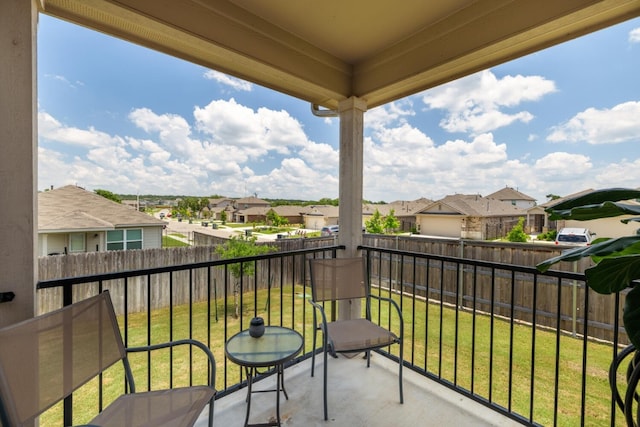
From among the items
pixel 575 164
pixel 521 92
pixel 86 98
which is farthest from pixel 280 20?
pixel 521 92

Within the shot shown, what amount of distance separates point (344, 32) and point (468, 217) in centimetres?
553

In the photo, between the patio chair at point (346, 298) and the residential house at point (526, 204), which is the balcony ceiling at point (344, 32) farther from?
the residential house at point (526, 204)

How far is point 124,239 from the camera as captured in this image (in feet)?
18.1

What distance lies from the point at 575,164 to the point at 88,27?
5.24 meters

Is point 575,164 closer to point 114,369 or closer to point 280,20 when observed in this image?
point 280,20

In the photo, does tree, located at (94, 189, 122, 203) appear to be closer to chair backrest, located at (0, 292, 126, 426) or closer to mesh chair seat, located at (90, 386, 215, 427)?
chair backrest, located at (0, 292, 126, 426)

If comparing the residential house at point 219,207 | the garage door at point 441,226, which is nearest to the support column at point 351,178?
the residential house at point 219,207

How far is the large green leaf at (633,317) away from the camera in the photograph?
87cm

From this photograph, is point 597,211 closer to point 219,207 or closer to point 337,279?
point 337,279

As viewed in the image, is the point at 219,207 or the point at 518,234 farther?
the point at 219,207

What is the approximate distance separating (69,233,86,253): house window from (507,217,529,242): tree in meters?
7.94

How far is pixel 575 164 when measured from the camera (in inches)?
143

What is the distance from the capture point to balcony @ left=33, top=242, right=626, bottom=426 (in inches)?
71.6

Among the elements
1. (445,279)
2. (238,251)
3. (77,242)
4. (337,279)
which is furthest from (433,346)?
(77,242)
